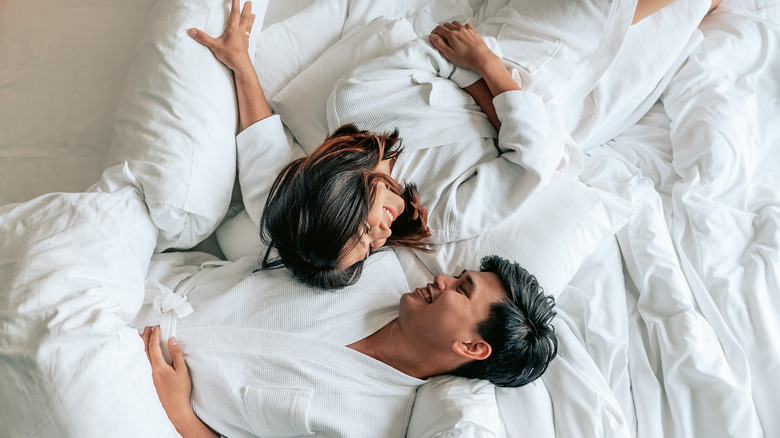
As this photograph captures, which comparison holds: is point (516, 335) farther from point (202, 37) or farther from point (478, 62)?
point (202, 37)

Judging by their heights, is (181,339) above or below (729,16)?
below

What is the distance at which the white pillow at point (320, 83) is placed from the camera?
1329 mm

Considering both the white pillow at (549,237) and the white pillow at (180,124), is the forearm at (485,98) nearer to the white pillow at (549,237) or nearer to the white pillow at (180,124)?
the white pillow at (549,237)

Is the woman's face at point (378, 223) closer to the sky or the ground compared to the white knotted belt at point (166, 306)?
closer to the sky

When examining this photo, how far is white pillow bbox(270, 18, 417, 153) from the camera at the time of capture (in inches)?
52.3

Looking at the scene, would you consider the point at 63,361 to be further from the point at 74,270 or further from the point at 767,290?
the point at 767,290

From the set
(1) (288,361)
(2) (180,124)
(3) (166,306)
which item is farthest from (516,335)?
(2) (180,124)

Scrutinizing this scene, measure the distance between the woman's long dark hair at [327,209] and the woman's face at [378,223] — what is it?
0.04 feet

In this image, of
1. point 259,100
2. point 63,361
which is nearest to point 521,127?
point 259,100

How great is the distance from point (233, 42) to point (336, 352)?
72 cm

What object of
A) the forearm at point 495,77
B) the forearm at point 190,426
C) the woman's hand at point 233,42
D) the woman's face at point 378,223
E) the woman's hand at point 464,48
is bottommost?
the forearm at point 190,426

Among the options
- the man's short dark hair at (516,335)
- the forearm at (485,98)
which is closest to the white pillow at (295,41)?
the forearm at (485,98)

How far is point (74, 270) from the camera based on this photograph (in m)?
0.94

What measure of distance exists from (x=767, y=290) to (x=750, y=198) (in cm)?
26
